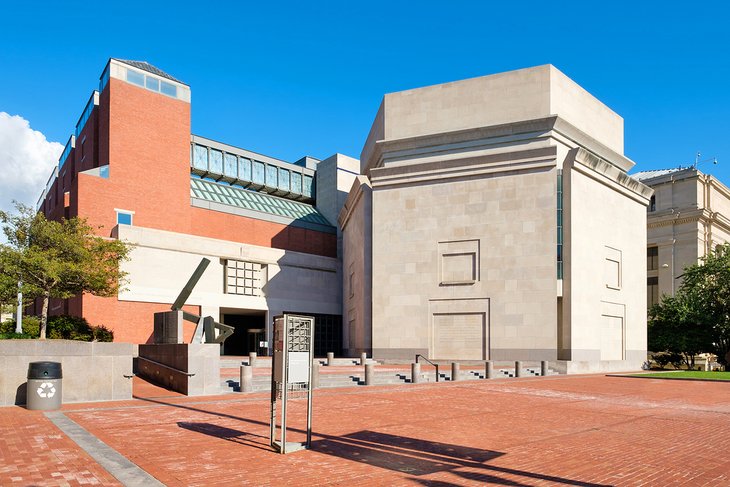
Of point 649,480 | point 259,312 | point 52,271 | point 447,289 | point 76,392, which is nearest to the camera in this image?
point 649,480

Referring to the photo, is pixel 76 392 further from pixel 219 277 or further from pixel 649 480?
pixel 219 277

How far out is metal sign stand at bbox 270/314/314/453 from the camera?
9.19 meters

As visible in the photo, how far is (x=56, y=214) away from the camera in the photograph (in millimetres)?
46469

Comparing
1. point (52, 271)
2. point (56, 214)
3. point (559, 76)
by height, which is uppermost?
point (559, 76)

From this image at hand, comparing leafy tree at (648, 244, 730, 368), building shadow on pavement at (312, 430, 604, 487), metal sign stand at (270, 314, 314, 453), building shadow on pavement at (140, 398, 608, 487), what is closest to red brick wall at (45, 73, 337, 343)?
building shadow on pavement at (140, 398, 608, 487)

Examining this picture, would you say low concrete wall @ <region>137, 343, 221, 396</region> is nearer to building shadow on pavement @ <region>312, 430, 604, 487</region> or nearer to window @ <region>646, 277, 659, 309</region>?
building shadow on pavement @ <region>312, 430, 604, 487</region>

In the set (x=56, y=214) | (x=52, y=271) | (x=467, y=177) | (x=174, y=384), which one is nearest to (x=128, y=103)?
(x=56, y=214)

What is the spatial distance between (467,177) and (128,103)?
25.2 m

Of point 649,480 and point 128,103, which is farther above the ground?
point 128,103

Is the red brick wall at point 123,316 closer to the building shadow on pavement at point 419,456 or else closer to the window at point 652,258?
the building shadow on pavement at point 419,456

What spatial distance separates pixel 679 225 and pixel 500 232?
35395 millimetres

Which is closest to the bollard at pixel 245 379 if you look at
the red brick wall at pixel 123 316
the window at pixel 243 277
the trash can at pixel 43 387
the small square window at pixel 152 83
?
the trash can at pixel 43 387

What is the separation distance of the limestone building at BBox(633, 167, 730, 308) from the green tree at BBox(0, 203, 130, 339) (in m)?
54.8

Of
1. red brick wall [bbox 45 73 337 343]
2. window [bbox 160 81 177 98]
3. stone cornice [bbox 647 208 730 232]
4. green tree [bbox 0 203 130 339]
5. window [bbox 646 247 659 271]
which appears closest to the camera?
green tree [bbox 0 203 130 339]
